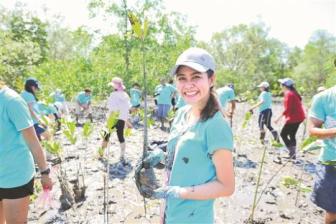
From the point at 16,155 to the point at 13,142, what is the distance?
0.10m

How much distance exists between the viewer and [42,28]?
129ft

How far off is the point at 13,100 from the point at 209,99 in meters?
1.45

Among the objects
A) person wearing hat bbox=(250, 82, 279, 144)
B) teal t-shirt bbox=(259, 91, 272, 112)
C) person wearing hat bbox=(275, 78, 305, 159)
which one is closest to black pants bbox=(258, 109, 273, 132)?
person wearing hat bbox=(250, 82, 279, 144)

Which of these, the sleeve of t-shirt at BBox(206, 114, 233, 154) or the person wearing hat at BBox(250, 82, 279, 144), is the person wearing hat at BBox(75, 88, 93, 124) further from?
the sleeve of t-shirt at BBox(206, 114, 233, 154)

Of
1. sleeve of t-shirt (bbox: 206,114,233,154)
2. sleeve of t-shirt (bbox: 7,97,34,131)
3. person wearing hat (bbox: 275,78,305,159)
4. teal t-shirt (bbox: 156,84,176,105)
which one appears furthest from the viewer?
teal t-shirt (bbox: 156,84,176,105)

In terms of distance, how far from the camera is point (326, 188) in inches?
106

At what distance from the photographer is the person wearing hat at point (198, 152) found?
1464mm

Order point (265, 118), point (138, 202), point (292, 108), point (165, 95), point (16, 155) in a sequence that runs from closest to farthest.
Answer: point (16, 155) → point (138, 202) → point (292, 108) → point (265, 118) → point (165, 95)

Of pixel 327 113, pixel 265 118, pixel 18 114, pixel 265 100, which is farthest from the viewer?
pixel 265 118

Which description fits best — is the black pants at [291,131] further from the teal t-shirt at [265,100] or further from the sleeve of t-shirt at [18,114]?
the sleeve of t-shirt at [18,114]

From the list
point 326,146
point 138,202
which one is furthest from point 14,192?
point 138,202

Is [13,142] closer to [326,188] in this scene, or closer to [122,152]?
[326,188]

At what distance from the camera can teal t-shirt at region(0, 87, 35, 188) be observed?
232cm

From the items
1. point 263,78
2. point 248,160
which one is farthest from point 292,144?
point 263,78
